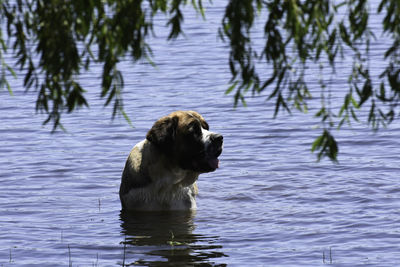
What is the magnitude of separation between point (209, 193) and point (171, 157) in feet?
8.86

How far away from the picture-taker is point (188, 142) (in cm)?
1198

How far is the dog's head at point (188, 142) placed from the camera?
11.9 metres

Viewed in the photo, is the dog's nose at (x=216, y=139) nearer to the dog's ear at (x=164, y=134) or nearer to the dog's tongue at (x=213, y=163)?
the dog's tongue at (x=213, y=163)

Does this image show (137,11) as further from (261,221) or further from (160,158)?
(261,221)

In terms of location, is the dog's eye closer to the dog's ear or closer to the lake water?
the dog's ear

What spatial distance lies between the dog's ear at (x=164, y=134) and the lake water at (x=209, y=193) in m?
1.26

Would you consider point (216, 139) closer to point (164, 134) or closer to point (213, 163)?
point (213, 163)

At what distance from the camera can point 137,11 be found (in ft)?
22.4

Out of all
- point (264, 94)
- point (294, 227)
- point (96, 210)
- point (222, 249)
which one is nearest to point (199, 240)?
point (222, 249)

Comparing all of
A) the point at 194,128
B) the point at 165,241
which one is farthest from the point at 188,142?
the point at 165,241

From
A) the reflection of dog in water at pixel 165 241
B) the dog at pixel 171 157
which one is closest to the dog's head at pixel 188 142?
the dog at pixel 171 157

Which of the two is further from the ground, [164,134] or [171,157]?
[164,134]

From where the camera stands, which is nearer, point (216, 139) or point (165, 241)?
point (216, 139)

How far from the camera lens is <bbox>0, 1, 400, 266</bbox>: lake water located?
11.4m
